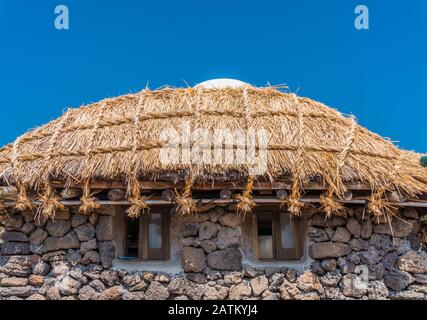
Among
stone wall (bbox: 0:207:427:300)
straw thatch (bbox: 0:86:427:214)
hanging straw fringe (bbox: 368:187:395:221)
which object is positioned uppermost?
straw thatch (bbox: 0:86:427:214)

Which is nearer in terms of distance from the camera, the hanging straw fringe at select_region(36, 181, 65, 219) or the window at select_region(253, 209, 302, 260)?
the hanging straw fringe at select_region(36, 181, 65, 219)

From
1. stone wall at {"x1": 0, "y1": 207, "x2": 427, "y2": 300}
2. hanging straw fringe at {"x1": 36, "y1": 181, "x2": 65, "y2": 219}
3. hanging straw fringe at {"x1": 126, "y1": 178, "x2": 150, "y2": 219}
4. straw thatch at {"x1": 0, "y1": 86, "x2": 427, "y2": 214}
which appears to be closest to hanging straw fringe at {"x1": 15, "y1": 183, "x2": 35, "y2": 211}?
straw thatch at {"x1": 0, "y1": 86, "x2": 427, "y2": 214}

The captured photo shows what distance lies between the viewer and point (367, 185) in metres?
5.55

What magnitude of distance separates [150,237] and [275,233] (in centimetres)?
201

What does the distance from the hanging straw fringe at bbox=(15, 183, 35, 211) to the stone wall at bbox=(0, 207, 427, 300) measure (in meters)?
0.51

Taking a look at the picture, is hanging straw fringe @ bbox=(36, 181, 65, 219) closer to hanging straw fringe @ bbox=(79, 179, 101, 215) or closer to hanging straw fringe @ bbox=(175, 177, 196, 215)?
hanging straw fringe @ bbox=(79, 179, 101, 215)

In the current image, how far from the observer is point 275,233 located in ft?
19.9

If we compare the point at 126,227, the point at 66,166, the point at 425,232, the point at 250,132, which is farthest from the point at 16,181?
the point at 425,232

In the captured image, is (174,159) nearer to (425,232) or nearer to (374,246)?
(374,246)

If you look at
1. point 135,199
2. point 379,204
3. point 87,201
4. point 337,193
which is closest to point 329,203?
point 337,193

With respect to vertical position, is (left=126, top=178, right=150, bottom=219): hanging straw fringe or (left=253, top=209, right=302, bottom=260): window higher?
(left=126, top=178, right=150, bottom=219): hanging straw fringe

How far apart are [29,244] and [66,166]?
1439 mm

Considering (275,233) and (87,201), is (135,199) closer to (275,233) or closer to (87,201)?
(87,201)

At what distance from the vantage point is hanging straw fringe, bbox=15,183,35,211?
5805 mm
